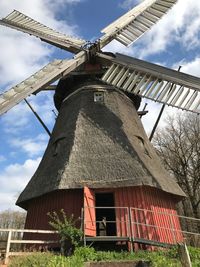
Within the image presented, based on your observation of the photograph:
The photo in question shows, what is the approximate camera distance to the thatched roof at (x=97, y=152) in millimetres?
9719

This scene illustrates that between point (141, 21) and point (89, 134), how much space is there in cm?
646

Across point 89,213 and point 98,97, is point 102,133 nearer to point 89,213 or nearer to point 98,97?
point 98,97

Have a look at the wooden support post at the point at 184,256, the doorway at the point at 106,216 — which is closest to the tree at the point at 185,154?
the doorway at the point at 106,216

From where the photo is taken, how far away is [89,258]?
314 inches

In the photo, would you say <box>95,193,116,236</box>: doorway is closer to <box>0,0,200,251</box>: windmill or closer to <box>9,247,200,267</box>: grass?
<box>0,0,200,251</box>: windmill

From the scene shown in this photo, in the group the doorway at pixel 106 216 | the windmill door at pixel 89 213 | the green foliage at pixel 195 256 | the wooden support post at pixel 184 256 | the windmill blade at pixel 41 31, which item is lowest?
the wooden support post at pixel 184 256

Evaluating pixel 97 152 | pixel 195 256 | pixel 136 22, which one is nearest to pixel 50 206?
pixel 97 152

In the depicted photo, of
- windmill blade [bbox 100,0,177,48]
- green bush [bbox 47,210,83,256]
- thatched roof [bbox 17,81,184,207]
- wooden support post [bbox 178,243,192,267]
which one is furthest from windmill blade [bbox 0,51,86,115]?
wooden support post [bbox 178,243,192,267]

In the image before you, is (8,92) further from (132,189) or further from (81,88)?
(132,189)

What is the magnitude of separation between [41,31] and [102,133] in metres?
6.08

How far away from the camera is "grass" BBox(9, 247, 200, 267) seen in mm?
7023

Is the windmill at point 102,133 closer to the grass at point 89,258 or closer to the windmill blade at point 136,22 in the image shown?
the windmill blade at point 136,22

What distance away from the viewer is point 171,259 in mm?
7500

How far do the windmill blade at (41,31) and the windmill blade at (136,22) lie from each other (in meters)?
1.30
